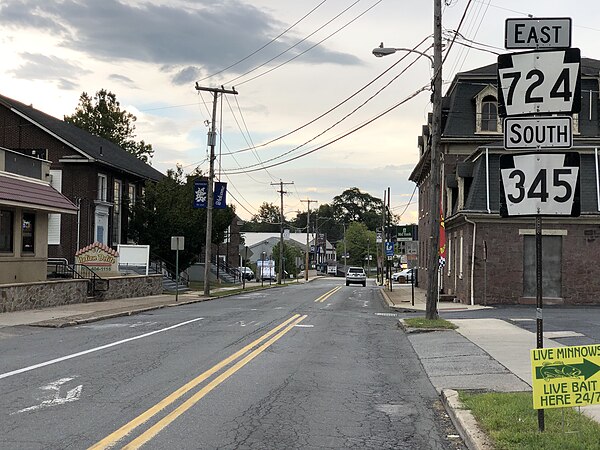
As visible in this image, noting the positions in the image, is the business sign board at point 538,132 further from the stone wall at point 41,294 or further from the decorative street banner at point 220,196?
the decorative street banner at point 220,196

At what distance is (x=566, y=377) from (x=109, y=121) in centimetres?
7279

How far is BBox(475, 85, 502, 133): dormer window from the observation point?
3700 centimetres

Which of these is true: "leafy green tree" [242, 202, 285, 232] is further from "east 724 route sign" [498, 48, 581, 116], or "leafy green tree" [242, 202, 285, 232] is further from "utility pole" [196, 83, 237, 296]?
"east 724 route sign" [498, 48, 581, 116]

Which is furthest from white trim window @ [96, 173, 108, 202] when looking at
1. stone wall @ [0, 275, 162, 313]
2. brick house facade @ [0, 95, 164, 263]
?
stone wall @ [0, 275, 162, 313]

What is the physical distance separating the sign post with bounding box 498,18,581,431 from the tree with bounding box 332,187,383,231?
168536 millimetres

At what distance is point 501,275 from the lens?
29766mm

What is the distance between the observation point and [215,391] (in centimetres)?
1012

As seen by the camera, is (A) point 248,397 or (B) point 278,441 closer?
(B) point 278,441

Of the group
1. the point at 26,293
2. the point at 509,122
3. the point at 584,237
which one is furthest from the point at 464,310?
the point at 509,122

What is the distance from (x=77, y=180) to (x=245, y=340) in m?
28.9

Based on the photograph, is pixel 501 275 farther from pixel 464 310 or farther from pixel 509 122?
pixel 509 122

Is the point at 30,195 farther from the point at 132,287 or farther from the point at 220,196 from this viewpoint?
the point at 220,196

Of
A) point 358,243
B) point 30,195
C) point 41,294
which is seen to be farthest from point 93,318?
point 358,243

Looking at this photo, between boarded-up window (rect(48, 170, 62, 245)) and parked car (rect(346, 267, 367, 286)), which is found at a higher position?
boarded-up window (rect(48, 170, 62, 245))
